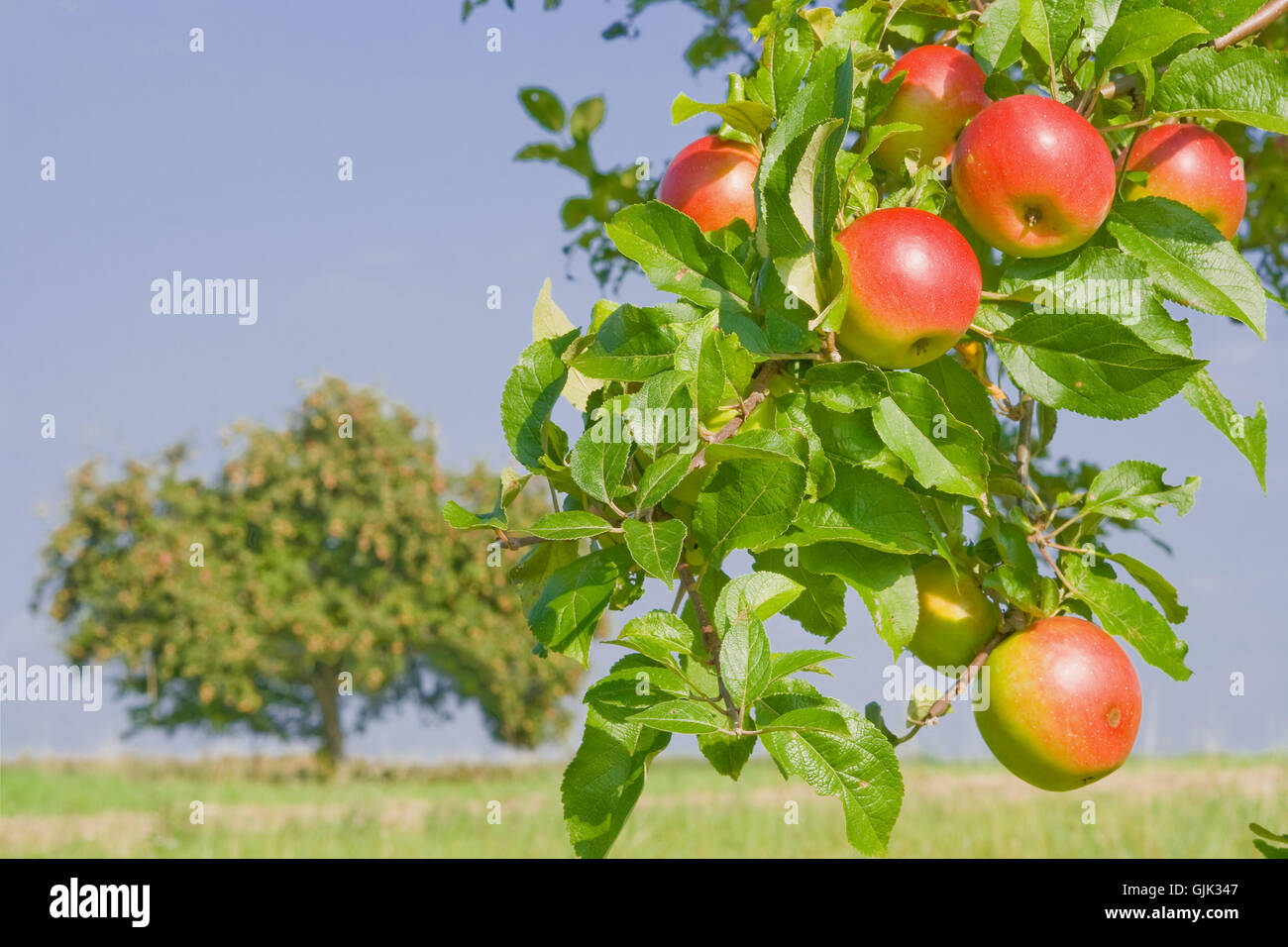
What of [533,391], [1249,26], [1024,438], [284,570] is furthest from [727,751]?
[284,570]

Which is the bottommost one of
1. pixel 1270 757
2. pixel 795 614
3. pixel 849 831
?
pixel 1270 757

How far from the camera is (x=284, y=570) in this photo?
14.8 metres

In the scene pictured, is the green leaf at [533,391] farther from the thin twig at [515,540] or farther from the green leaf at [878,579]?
the green leaf at [878,579]

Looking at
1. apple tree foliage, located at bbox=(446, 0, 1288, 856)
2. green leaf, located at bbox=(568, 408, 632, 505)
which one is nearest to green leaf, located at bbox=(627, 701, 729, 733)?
apple tree foliage, located at bbox=(446, 0, 1288, 856)

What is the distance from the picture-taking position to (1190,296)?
1188mm

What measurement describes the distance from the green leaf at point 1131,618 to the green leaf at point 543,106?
1.43 meters

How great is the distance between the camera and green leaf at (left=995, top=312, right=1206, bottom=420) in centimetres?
110

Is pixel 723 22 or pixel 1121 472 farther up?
pixel 723 22

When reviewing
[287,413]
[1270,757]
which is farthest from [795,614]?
[287,413]

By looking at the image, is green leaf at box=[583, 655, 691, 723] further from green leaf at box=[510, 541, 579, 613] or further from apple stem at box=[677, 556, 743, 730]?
green leaf at box=[510, 541, 579, 613]
